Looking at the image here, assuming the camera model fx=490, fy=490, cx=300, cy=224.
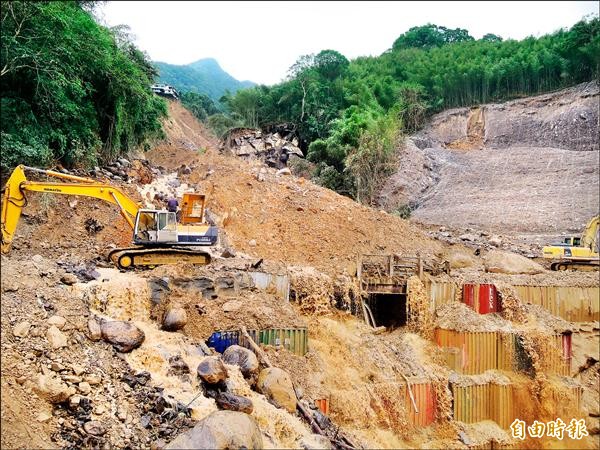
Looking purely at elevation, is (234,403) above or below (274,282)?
below

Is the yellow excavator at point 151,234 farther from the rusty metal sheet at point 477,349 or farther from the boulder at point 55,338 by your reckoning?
the rusty metal sheet at point 477,349

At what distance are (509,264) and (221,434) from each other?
12.7 meters

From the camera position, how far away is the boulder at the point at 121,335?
21.8ft

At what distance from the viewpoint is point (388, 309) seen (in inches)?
540

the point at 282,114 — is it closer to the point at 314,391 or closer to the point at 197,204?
the point at 197,204

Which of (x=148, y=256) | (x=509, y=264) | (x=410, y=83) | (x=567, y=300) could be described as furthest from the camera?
(x=410, y=83)

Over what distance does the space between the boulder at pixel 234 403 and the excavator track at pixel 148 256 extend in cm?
398

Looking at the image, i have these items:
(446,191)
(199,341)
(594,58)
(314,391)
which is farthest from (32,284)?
(594,58)

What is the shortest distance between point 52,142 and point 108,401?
27.9 ft

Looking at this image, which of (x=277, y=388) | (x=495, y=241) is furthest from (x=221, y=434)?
(x=495, y=241)

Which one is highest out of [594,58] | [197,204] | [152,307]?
[594,58]

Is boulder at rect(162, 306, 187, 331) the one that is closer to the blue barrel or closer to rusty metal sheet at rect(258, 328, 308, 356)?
the blue barrel

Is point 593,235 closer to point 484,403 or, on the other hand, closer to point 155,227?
point 484,403

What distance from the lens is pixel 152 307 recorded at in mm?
8445
